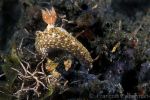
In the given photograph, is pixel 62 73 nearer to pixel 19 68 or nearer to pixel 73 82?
pixel 73 82

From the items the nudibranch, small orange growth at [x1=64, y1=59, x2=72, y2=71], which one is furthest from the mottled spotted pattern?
small orange growth at [x1=64, y1=59, x2=72, y2=71]

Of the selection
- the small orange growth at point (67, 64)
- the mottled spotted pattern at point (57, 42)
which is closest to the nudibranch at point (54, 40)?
the mottled spotted pattern at point (57, 42)

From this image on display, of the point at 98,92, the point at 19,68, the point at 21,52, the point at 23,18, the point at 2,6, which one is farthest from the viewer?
the point at 2,6

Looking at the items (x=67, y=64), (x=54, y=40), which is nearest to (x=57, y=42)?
(x=54, y=40)

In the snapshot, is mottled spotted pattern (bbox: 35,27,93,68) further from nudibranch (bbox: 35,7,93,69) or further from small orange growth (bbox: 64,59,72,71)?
small orange growth (bbox: 64,59,72,71)

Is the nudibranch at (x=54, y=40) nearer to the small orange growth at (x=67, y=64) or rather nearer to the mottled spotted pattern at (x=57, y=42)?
the mottled spotted pattern at (x=57, y=42)

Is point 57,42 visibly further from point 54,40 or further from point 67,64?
point 67,64

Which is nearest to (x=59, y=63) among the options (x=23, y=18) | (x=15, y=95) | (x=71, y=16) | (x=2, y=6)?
(x=15, y=95)
